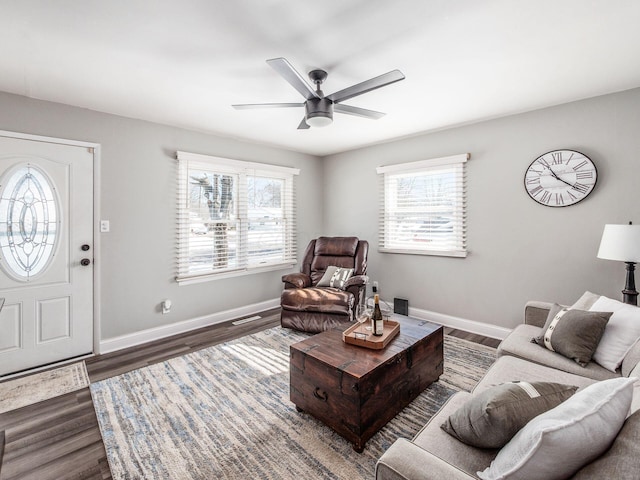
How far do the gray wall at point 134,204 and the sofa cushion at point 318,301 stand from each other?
111cm

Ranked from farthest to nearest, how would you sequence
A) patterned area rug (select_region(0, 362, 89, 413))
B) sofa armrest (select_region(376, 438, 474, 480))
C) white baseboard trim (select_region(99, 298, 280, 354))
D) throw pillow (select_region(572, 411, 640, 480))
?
white baseboard trim (select_region(99, 298, 280, 354)) → patterned area rug (select_region(0, 362, 89, 413)) → sofa armrest (select_region(376, 438, 474, 480)) → throw pillow (select_region(572, 411, 640, 480))

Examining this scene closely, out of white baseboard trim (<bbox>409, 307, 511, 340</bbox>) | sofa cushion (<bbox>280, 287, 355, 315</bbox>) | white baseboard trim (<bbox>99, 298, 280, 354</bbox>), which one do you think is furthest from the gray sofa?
white baseboard trim (<bbox>99, 298, 280, 354</bbox>)

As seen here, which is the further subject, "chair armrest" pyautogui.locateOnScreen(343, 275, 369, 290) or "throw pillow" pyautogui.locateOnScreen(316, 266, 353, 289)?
"throw pillow" pyautogui.locateOnScreen(316, 266, 353, 289)

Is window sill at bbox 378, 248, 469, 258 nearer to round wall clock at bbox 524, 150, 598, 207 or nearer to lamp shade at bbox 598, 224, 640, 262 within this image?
round wall clock at bbox 524, 150, 598, 207

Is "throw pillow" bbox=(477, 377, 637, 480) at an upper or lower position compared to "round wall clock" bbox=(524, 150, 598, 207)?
lower

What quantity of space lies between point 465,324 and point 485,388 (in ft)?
7.58

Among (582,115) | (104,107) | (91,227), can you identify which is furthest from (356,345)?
(104,107)

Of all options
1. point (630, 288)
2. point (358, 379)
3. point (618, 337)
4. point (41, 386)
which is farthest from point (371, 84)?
point (41, 386)

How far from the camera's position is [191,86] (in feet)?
8.70

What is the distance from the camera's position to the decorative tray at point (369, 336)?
84.4 inches

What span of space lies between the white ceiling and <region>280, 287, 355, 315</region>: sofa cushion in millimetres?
2090

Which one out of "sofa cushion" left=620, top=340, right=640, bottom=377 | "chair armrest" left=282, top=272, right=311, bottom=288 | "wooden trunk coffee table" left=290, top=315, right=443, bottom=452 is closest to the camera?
"sofa cushion" left=620, top=340, right=640, bottom=377

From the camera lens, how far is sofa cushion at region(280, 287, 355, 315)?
11.5 feet

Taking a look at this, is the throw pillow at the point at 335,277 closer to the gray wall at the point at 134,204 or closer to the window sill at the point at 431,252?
the window sill at the point at 431,252
